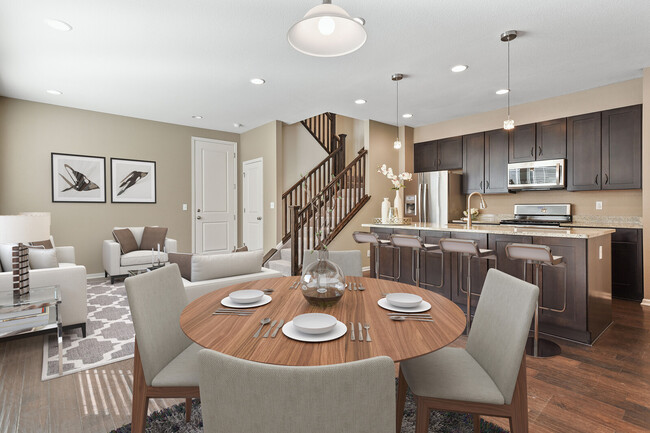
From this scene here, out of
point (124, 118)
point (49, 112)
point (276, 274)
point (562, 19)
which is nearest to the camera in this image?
point (562, 19)

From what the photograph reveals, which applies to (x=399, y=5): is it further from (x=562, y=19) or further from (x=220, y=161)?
(x=220, y=161)

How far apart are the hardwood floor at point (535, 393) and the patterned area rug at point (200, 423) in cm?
12

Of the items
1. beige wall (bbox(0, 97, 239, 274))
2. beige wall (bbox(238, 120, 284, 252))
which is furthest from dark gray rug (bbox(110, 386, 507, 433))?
beige wall (bbox(0, 97, 239, 274))

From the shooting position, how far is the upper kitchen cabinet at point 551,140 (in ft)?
15.5

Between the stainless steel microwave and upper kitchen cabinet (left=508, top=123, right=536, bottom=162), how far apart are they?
100mm

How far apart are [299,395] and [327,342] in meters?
0.48

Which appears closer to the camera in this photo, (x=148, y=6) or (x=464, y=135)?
(x=148, y=6)

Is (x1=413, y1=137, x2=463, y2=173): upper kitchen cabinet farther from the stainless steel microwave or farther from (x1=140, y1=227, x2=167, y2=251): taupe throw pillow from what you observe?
(x1=140, y1=227, x2=167, y2=251): taupe throw pillow

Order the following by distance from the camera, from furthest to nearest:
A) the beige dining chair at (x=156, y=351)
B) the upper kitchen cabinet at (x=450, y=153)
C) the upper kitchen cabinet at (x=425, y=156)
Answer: the upper kitchen cabinet at (x=425, y=156), the upper kitchen cabinet at (x=450, y=153), the beige dining chair at (x=156, y=351)

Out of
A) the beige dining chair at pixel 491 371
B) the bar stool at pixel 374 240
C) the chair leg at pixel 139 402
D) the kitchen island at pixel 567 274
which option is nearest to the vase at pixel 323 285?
the beige dining chair at pixel 491 371

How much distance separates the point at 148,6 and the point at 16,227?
6.42 feet

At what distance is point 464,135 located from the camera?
5.87 m

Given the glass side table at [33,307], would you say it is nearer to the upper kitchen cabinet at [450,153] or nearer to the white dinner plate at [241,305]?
the white dinner plate at [241,305]

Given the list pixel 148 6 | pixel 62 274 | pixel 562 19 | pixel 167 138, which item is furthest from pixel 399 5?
pixel 167 138
